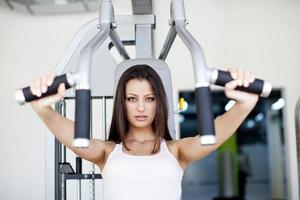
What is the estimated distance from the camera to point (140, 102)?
1.18 meters

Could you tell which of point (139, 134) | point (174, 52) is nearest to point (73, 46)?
point (139, 134)

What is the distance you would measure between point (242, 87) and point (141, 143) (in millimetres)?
439

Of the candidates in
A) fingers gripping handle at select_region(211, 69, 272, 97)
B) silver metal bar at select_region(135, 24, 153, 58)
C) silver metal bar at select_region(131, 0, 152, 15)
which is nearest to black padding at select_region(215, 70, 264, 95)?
fingers gripping handle at select_region(211, 69, 272, 97)

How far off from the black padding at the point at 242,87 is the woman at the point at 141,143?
140mm

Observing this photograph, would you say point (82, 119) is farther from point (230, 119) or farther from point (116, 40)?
point (116, 40)

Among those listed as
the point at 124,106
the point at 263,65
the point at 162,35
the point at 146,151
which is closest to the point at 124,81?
the point at 124,106

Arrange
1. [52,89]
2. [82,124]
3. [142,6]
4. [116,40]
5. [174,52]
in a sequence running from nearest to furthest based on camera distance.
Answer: [82,124] → [52,89] → [116,40] → [142,6] → [174,52]

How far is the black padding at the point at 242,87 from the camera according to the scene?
2.83 feet

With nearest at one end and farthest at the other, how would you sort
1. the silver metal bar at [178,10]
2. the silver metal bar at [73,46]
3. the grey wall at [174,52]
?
the silver metal bar at [178,10] < the silver metal bar at [73,46] < the grey wall at [174,52]

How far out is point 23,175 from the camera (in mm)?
3682

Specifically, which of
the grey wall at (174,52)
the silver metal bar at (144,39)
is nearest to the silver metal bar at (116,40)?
the silver metal bar at (144,39)

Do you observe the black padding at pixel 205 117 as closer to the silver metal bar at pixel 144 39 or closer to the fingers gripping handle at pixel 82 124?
the fingers gripping handle at pixel 82 124

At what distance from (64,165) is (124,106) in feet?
1.87

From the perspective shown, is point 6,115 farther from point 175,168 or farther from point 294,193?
point 175,168
